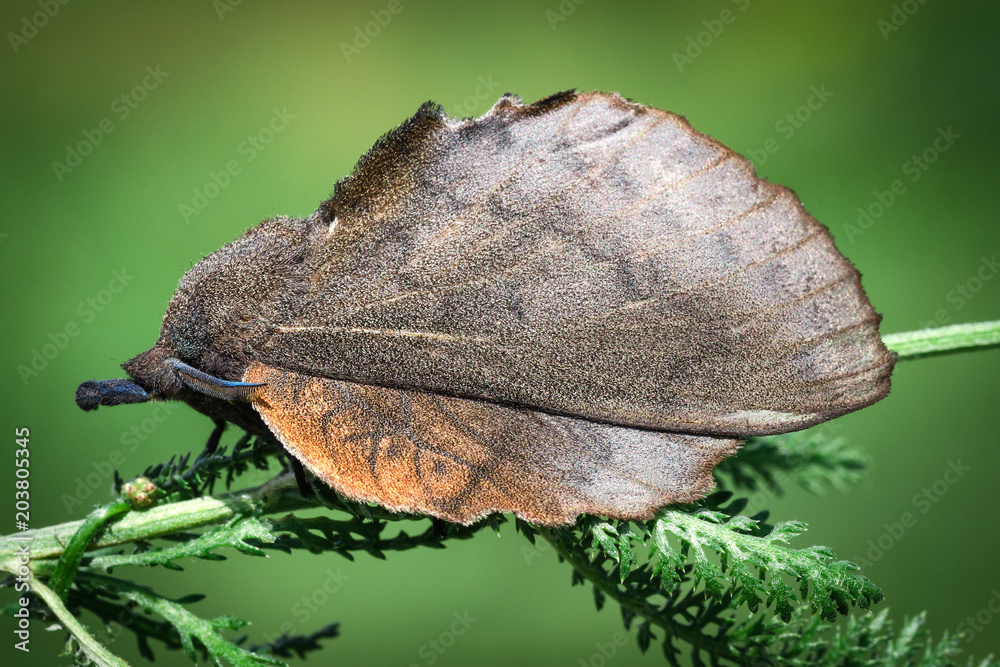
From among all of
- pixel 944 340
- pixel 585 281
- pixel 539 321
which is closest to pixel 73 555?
pixel 539 321

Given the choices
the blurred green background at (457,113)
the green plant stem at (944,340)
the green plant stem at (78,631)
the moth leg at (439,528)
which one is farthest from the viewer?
the blurred green background at (457,113)

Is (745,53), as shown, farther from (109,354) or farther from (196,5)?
(109,354)

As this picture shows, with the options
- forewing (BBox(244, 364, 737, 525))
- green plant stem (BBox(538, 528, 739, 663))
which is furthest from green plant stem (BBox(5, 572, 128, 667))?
green plant stem (BBox(538, 528, 739, 663))

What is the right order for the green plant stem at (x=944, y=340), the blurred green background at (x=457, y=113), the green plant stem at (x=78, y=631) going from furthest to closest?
the blurred green background at (x=457, y=113), the green plant stem at (x=944, y=340), the green plant stem at (x=78, y=631)

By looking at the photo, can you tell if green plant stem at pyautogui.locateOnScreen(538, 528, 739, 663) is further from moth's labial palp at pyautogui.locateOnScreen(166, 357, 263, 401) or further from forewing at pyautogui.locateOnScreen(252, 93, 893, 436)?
moth's labial palp at pyautogui.locateOnScreen(166, 357, 263, 401)

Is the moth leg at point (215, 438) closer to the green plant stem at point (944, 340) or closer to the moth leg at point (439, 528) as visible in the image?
the moth leg at point (439, 528)

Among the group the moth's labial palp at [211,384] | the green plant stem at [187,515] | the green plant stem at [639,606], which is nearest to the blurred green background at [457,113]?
the green plant stem at [187,515]

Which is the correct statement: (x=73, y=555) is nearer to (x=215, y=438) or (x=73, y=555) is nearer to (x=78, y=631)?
(x=78, y=631)
